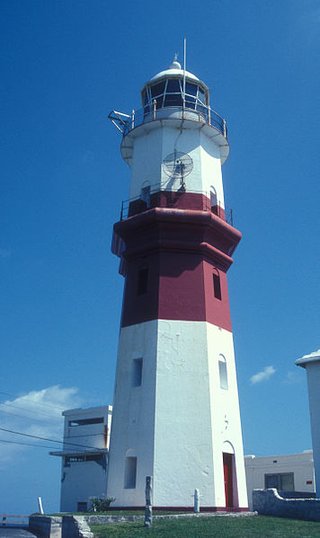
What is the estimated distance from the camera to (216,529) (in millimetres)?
19406

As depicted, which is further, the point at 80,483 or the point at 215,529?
the point at 80,483

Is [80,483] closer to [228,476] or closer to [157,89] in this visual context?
[228,476]

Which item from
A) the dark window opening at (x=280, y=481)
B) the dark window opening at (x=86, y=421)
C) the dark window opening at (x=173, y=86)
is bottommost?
the dark window opening at (x=280, y=481)

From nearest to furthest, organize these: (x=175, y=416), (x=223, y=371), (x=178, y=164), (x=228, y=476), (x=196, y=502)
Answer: (x=196, y=502) → (x=175, y=416) → (x=228, y=476) → (x=223, y=371) → (x=178, y=164)

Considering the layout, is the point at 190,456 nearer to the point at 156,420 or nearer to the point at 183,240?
the point at 156,420

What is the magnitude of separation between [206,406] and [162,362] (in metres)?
2.61

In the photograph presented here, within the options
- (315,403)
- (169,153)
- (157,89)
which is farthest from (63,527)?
(157,89)

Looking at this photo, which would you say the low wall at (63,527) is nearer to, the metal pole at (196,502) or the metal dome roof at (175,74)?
the metal pole at (196,502)

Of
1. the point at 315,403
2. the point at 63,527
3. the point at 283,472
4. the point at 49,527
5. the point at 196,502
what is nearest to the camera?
the point at 63,527

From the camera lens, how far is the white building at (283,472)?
38250 millimetres

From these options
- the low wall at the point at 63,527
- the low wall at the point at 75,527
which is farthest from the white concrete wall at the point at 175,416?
the low wall at the point at 75,527

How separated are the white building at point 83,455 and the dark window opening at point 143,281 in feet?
76.6

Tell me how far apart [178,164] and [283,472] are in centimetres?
2103

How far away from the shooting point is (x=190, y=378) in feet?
87.6
